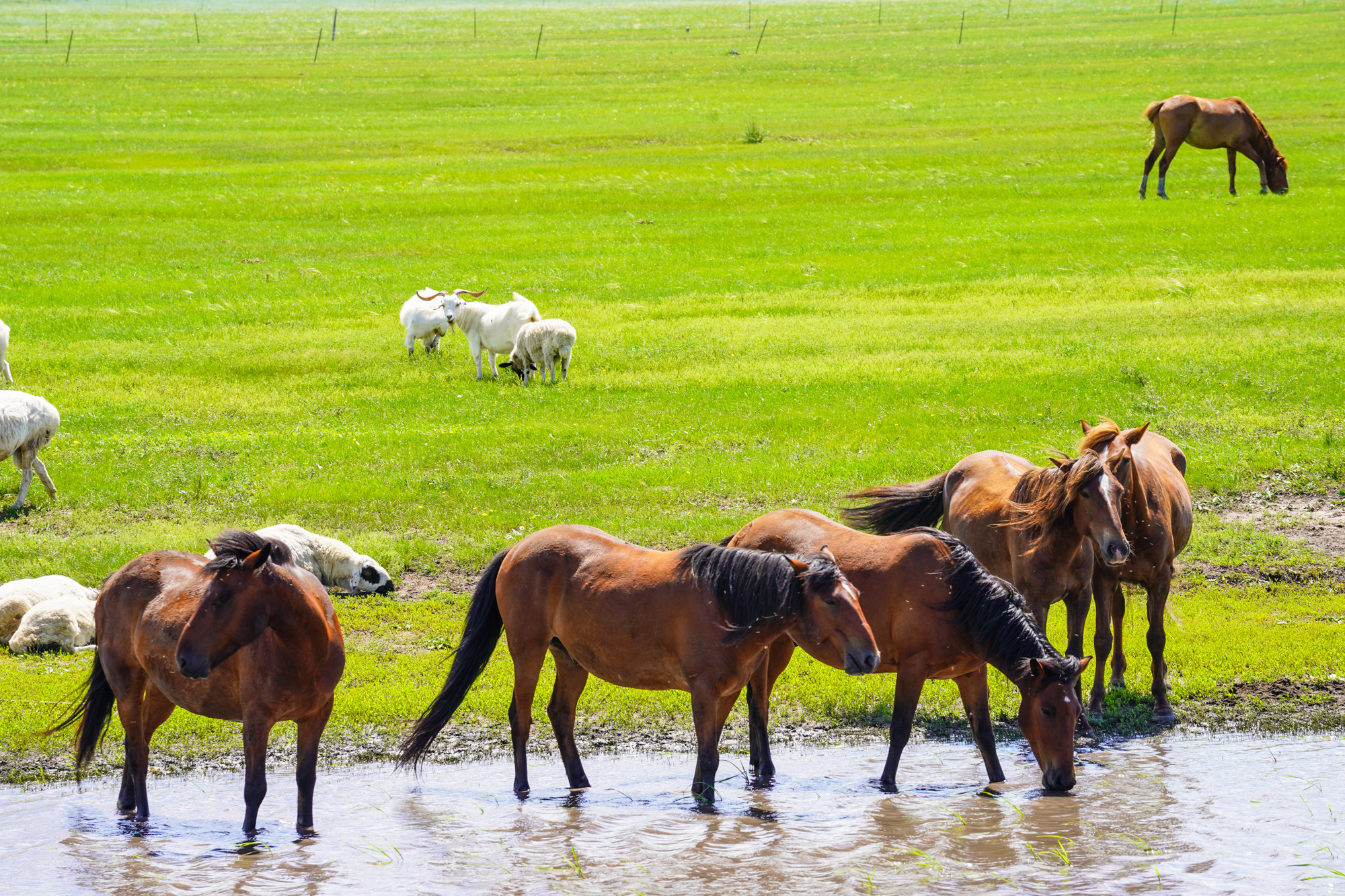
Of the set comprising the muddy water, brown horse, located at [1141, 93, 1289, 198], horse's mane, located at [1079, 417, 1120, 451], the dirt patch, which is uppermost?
brown horse, located at [1141, 93, 1289, 198]

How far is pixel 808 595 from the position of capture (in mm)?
7797

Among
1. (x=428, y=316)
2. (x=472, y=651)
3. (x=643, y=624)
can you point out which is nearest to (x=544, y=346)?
(x=428, y=316)

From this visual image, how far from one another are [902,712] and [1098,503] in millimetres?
1961

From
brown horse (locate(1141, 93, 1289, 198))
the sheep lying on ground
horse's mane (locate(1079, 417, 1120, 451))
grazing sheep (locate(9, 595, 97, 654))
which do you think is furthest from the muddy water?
brown horse (locate(1141, 93, 1289, 198))

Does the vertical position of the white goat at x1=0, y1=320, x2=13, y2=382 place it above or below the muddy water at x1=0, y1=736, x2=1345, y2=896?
above

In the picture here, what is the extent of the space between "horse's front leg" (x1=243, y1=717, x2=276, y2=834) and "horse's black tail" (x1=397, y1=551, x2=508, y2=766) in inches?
49.4

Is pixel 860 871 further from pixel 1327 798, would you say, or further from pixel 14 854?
pixel 14 854

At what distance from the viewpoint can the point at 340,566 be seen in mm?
12594

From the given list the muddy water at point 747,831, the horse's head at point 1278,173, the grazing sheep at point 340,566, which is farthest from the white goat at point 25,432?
the horse's head at point 1278,173

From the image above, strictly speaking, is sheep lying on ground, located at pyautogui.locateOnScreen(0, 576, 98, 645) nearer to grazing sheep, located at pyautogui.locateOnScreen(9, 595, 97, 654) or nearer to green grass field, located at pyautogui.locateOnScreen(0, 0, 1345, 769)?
grazing sheep, located at pyautogui.locateOnScreen(9, 595, 97, 654)

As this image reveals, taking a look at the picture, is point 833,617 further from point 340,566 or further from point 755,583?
point 340,566

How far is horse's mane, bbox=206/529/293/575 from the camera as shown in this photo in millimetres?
7539

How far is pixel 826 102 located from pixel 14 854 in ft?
175

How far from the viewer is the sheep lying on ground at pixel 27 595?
37.1 ft
